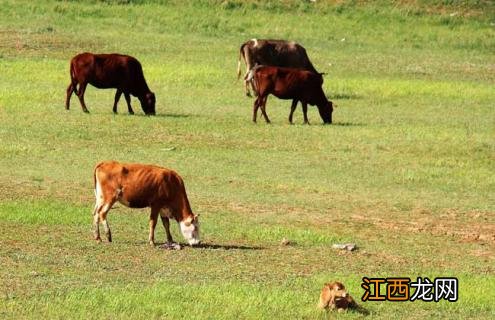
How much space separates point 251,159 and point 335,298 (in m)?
11.3

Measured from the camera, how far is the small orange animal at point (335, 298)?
13883 millimetres

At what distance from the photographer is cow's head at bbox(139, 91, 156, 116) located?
96.5 feet

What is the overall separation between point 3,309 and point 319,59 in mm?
27001

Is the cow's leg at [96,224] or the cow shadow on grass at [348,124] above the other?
the cow's leg at [96,224]

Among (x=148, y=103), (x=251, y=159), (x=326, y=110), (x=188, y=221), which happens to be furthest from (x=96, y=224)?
(x=326, y=110)

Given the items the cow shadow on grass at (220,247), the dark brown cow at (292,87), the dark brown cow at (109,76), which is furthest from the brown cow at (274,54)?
the cow shadow on grass at (220,247)

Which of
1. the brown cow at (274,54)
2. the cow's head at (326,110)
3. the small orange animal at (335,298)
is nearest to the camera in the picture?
the small orange animal at (335,298)

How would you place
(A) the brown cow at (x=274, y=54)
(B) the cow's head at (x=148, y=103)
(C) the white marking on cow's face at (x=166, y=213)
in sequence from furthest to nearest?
(A) the brown cow at (x=274, y=54), (B) the cow's head at (x=148, y=103), (C) the white marking on cow's face at (x=166, y=213)

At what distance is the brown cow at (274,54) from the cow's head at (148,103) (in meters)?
5.41

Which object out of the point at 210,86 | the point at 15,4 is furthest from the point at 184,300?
the point at 15,4

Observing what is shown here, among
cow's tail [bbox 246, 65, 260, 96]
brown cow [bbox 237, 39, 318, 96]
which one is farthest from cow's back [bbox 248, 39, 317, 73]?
cow's tail [bbox 246, 65, 260, 96]

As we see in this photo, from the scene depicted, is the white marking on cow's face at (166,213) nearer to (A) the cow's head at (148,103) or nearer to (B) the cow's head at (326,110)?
(A) the cow's head at (148,103)

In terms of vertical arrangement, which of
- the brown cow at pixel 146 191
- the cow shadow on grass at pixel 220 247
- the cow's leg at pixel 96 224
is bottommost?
the cow shadow on grass at pixel 220 247

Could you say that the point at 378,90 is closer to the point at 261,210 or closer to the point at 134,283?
the point at 261,210
